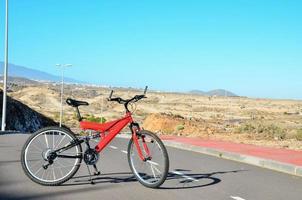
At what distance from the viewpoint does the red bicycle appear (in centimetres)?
843

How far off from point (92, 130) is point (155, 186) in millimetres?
1443

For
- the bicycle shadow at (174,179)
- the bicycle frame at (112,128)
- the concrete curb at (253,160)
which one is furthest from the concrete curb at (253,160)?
the bicycle frame at (112,128)

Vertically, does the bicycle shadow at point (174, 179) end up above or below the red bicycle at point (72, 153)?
below

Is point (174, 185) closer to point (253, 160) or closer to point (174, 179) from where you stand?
point (174, 179)

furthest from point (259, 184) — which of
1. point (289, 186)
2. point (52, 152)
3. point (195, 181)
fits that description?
point (52, 152)

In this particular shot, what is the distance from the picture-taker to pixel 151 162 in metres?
8.60

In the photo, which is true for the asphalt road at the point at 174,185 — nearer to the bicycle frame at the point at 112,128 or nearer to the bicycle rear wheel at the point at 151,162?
the bicycle rear wheel at the point at 151,162

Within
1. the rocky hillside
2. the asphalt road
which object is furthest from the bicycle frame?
the rocky hillside

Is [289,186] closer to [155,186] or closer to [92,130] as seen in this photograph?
[155,186]

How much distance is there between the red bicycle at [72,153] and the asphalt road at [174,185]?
215mm

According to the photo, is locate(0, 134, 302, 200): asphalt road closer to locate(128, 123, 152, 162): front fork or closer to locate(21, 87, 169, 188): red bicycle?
locate(21, 87, 169, 188): red bicycle

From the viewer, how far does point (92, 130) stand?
878 centimetres

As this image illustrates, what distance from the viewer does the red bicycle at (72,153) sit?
8.43 metres

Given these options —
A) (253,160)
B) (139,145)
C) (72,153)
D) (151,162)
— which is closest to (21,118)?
(253,160)
